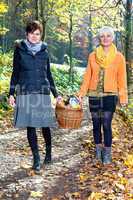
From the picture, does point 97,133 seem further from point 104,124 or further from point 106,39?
point 106,39

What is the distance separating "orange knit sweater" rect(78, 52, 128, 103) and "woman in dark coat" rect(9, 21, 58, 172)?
702mm

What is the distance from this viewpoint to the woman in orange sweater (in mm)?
7039

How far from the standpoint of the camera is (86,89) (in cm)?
722

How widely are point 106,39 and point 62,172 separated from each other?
2.16m

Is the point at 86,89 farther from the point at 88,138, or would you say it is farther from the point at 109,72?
the point at 88,138

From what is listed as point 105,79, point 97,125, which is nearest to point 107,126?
point 97,125

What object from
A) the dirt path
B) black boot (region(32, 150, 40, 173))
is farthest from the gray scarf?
the dirt path

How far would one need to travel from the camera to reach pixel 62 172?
23.0 ft

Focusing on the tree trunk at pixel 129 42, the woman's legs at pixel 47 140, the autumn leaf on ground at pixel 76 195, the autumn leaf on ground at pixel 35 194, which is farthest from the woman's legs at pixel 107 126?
the tree trunk at pixel 129 42

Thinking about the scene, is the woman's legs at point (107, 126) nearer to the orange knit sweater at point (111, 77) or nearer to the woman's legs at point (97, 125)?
the woman's legs at point (97, 125)

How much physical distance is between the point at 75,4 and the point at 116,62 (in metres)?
15.5

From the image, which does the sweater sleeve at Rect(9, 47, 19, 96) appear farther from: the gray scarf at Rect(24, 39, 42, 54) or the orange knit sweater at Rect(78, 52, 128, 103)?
the orange knit sweater at Rect(78, 52, 128, 103)

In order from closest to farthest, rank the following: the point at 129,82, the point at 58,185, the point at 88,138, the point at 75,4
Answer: the point at 58,185
the point at 88,138
the point at 129,82
the point at 75,4

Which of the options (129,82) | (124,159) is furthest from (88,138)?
(129,82)
